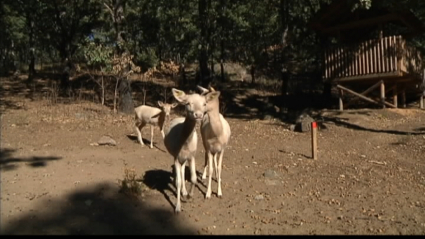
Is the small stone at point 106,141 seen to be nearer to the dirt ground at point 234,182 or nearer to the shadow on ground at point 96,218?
the dirt ground at point 234,182

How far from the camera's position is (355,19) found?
20031 mm

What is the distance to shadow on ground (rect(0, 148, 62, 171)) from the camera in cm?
1048

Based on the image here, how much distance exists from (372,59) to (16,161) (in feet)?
46.7

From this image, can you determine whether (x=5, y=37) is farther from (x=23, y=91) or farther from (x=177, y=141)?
(x=177, y=141)

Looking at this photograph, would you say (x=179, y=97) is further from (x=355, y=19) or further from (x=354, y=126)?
(x=355, y=19)

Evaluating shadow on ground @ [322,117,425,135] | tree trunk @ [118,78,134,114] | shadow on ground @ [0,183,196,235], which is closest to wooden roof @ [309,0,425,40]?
shadow on ground @ [322,117,425,135]

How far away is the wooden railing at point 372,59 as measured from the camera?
717 inches

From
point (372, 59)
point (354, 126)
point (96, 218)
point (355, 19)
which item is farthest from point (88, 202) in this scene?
point (355, 19)

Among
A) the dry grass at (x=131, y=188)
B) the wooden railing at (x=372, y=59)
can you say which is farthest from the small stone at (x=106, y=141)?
the wooden railing at (x=372, y=59)

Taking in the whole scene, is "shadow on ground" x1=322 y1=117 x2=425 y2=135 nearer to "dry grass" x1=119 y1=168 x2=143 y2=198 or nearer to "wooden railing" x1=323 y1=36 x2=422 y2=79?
"wooden railing" x1=323 y1=36 x2=422 y2=79

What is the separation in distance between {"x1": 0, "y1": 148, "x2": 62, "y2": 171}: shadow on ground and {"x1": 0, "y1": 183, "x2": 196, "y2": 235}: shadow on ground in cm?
272

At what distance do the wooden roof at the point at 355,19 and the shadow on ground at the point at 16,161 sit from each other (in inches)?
529

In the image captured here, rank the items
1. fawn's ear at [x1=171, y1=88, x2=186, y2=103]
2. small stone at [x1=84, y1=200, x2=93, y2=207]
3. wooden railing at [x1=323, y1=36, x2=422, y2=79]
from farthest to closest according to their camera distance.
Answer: wooden railing at [x1=323, y1=36, x2=422, y2=79] < small stone at [x1=84, y1=200, x2=93, y2=207] < fawn's ear at [x1=171, y1=88, x2=186, y2=103]

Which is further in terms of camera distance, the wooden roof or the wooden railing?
the wooden roof
